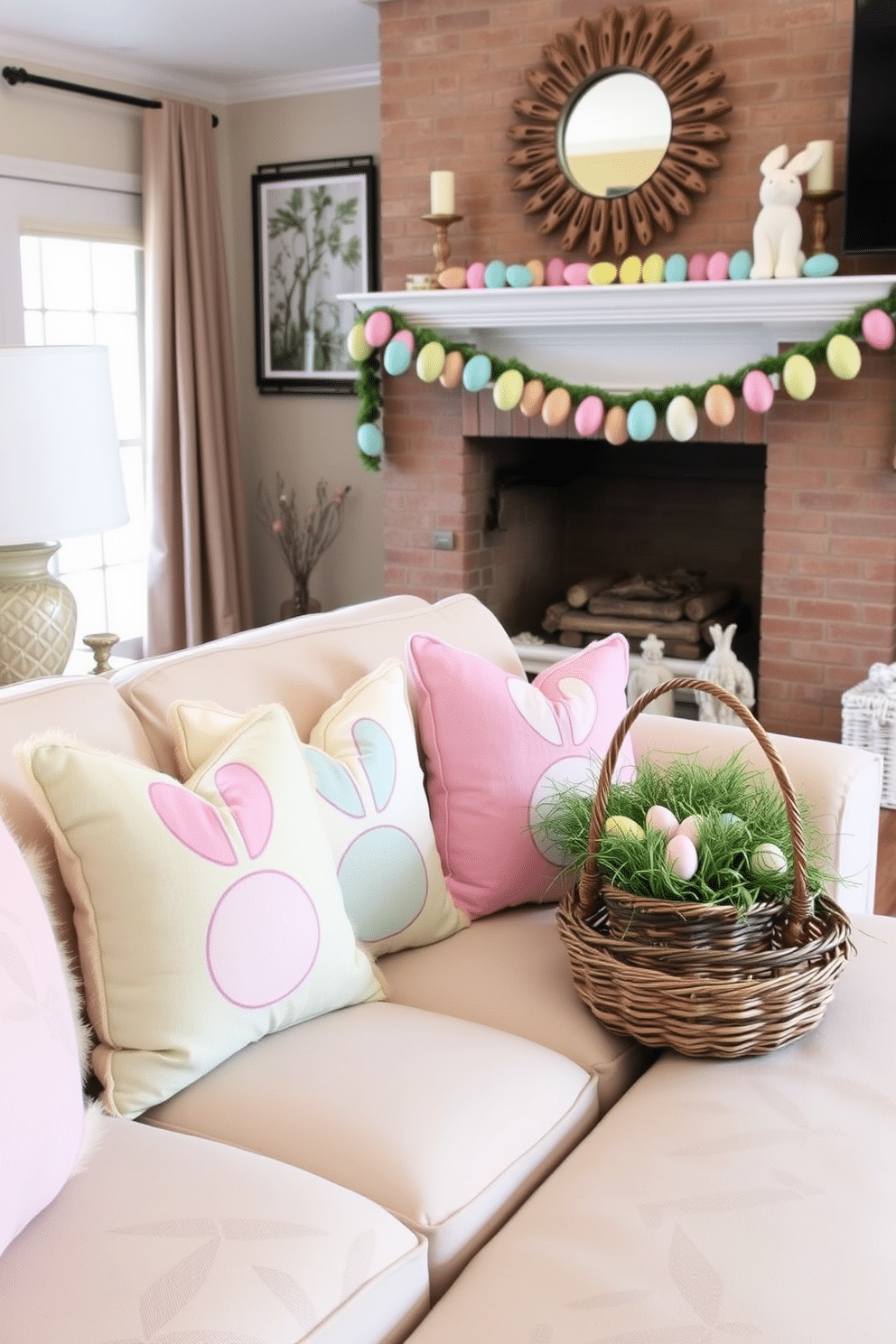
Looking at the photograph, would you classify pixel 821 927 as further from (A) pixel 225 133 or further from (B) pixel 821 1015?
(A) pixel 225 133

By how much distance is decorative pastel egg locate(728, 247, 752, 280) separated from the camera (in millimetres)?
3738

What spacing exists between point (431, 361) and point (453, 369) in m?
0.08

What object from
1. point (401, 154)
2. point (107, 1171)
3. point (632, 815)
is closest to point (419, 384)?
point (401, 154)

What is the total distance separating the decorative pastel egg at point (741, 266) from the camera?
374 centimetres

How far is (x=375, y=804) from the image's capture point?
1.80 m

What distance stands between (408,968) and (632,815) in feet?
1.23

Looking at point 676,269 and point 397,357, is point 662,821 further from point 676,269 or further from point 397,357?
point 397,357

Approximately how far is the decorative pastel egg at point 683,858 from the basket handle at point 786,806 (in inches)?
4.0

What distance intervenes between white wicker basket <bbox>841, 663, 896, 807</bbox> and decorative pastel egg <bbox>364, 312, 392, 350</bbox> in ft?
6.09

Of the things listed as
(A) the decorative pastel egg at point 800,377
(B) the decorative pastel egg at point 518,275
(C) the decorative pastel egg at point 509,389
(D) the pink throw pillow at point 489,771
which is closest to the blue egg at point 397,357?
(C) the decorative pastel egg at point 509,389

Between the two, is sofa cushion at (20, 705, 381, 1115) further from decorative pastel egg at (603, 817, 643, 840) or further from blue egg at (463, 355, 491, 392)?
blue egg at (463, 355, 491, 392)

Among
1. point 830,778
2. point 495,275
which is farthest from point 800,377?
point 830,778

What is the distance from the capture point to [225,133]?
212 inches

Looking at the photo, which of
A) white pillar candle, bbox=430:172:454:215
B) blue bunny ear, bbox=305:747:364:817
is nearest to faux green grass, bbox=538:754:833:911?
blue bunny ear, bbox=305:747:364:817
